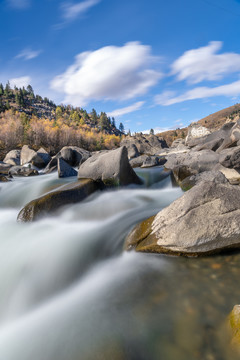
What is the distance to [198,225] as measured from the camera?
4.15m

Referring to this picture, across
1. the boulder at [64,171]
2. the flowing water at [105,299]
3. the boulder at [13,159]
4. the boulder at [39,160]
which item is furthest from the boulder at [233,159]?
the boulder at [13,159]

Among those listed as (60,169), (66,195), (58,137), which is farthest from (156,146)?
(66,195)

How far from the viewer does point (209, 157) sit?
38.4ft

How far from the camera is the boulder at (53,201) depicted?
255 inches

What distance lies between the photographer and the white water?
109 inches

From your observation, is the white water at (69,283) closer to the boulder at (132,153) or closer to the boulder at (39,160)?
the boulder at (39,160)

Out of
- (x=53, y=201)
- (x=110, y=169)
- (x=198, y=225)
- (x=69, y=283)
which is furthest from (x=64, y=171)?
(x=198, y=225)

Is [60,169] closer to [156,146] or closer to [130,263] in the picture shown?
[130,263]

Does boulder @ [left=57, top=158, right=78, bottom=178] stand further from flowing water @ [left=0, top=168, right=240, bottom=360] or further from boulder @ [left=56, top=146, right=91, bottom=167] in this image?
boulder @ [left=56, top=146, right=91, bottom=167]

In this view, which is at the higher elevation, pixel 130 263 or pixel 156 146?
pixel 156 146

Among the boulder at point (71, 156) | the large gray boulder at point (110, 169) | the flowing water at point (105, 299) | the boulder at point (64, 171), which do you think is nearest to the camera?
the flowing water at point (105, 299)

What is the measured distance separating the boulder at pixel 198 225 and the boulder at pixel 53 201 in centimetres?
331

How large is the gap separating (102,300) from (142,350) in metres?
1.15

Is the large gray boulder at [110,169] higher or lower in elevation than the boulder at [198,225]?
higher
